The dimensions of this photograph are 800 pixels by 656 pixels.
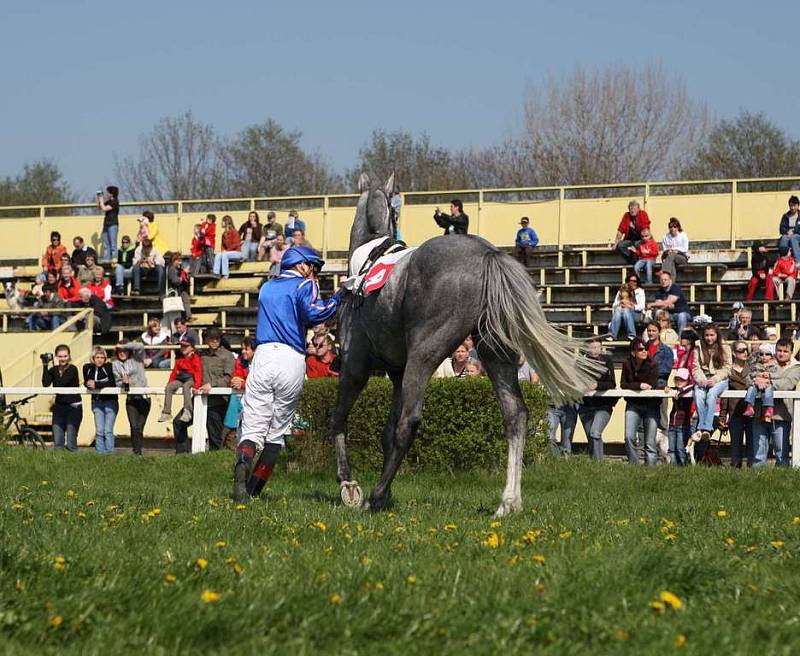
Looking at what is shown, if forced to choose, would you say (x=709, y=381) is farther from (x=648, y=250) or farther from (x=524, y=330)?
(x=648, y=250)

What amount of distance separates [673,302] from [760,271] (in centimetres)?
281

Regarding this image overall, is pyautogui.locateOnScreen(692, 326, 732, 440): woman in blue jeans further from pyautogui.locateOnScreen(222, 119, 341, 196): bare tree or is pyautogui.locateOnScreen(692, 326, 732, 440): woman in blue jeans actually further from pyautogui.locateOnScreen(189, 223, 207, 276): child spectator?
pyautogui.locateOnScreen(222, 119, 341, 196): bare tree

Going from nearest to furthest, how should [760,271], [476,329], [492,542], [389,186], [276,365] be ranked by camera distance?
1. [492,542]
2. [476,329]
3. [276,365]
4. [389,186]
5. [760,271]

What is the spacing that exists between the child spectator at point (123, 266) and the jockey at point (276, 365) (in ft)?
62.9

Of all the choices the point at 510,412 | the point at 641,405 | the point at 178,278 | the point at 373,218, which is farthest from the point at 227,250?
the point at 510,412

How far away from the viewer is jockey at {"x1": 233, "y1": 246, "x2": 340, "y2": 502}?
1113cm

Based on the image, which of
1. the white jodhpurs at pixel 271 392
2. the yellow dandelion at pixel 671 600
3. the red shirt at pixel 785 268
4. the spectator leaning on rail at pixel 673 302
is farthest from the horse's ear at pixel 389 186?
the red shirt at pixel 785 268

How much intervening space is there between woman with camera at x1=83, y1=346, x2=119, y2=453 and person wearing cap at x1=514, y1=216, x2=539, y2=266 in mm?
10428

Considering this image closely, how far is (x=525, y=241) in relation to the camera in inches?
1098

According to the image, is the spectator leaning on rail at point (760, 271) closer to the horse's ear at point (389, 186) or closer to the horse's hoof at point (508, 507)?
the horse's ear at point (389, 186)

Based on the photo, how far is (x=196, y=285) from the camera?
30266 mm

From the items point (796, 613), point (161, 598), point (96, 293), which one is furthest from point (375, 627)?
point (96, 293)

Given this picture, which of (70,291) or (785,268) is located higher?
(785,268)

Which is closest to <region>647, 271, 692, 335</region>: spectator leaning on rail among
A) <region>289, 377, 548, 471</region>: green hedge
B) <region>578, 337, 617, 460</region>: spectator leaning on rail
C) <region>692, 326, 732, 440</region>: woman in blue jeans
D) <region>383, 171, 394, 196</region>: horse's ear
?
<region>692, 326, 732, 440</region>: woman in blue jeans
